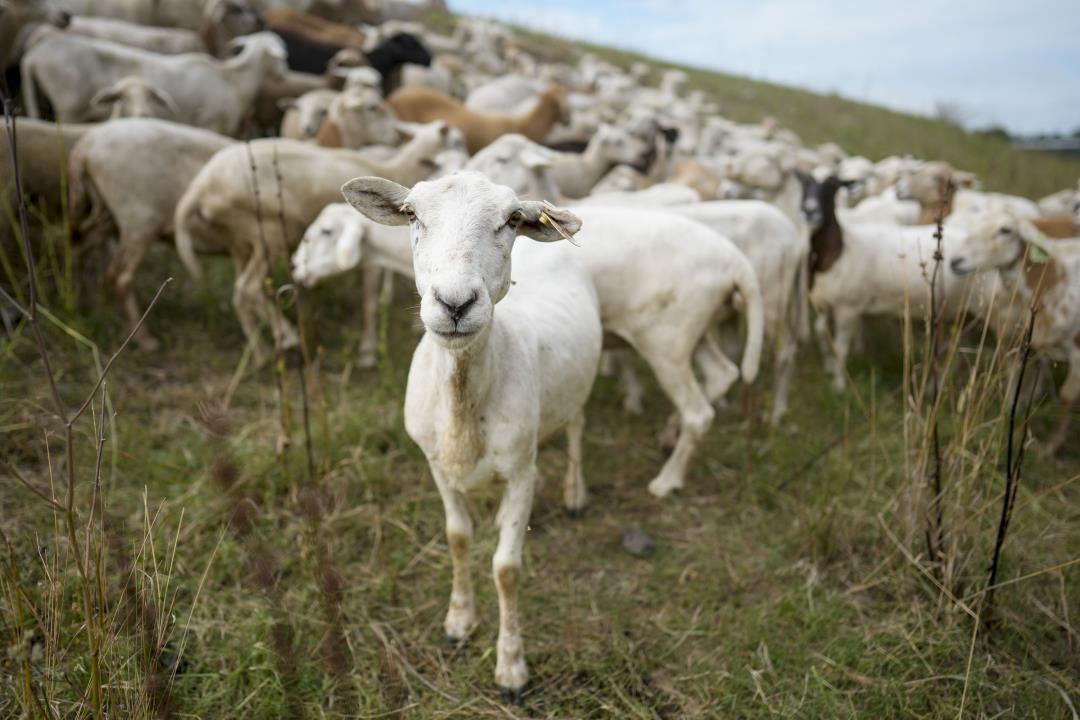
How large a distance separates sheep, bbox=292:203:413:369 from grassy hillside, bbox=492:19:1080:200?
1286 centimetres

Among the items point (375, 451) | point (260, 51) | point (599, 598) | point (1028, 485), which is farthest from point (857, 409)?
point (260, 51)

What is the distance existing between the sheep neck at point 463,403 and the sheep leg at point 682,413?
5.46 feet

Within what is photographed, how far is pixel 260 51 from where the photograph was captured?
8469 millimetres

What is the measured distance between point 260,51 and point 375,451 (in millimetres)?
6299

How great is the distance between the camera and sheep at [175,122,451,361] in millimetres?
4859

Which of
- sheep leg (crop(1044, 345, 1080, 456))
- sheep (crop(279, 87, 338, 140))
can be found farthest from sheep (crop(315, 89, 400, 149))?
sheep leg (crop(1044, 345, 1080, 456))

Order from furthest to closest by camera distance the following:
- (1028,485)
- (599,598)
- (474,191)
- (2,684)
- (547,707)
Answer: (1028,485) → (599,598) → (547,707) → (2,684) → (474,191)

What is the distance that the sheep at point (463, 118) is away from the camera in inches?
330

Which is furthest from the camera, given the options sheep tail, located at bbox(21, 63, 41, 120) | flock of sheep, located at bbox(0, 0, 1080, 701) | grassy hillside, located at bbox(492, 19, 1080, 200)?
grassy hillside, located at bbox(492, 19, 1080, 200)

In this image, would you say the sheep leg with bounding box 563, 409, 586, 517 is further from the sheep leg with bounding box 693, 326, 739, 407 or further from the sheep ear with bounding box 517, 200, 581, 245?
the sheep ear with bounding box 517, 200, 581, 245

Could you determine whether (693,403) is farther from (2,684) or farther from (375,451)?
(2,684)

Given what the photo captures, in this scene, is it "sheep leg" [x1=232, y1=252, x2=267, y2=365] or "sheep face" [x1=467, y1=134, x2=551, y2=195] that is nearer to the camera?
"sheep leg" [x1=232, y1=252, x2=267, y2=365]

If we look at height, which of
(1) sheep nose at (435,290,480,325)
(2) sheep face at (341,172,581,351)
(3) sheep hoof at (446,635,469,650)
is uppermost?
(2) sheep face at (341,172,581,351)

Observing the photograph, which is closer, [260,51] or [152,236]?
[152,236]
